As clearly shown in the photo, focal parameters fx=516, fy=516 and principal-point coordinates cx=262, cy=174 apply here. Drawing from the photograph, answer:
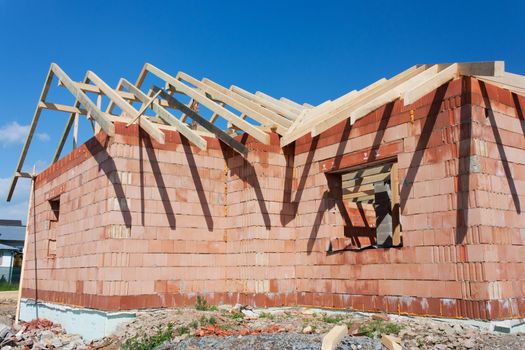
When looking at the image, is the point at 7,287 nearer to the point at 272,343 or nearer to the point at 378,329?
the point at 272,343

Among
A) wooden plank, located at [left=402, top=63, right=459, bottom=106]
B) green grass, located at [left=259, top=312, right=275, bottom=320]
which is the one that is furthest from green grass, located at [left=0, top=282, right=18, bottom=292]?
wooden plank, located at [left=402, top=63, right=459, bottom=106]

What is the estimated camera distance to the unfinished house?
25.0 ft

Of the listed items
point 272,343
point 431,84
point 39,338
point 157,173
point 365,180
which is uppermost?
point 431,84

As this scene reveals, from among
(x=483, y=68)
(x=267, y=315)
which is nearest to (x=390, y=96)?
(x=483, y=68)

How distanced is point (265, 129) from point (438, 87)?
4044 mm

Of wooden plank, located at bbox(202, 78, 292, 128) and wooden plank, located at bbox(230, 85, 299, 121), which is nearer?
wooden plank, located at bbox(202, 78, 292, 128)

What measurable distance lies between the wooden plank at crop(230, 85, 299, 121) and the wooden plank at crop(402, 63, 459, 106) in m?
4.22

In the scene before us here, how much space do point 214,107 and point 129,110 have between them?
1.72 meters

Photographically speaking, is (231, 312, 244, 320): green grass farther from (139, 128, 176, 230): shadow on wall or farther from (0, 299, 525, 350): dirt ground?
(139, 128, 176, 230): shadow on wall

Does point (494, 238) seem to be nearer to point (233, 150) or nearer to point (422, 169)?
point (422, 169)

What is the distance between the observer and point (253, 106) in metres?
11.7

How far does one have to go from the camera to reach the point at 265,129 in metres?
11.0

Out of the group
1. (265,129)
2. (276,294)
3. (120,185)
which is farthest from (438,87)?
(120,185)

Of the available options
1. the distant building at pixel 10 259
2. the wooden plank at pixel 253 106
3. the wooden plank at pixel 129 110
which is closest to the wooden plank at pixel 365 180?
the wooden plank at pixel 253 106
